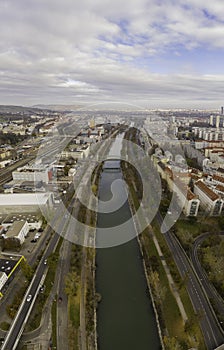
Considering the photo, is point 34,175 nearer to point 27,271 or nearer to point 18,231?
point 18,231

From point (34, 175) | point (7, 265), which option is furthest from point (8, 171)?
point (7, 265)

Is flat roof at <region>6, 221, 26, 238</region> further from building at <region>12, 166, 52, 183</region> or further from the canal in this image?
building at <region>12, 166, 52, 183</region>

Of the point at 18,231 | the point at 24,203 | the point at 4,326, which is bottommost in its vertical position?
the point at 4,326

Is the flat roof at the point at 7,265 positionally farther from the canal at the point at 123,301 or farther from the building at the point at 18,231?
the canal at the point at 123,301

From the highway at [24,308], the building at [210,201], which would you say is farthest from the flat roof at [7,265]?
the building at [210,201]

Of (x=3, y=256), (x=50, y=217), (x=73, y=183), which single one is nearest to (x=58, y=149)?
(x=73, y=183)

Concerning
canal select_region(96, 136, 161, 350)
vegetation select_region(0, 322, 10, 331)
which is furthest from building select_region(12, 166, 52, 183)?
vegetation select_region(0, 322, 10, 331)
